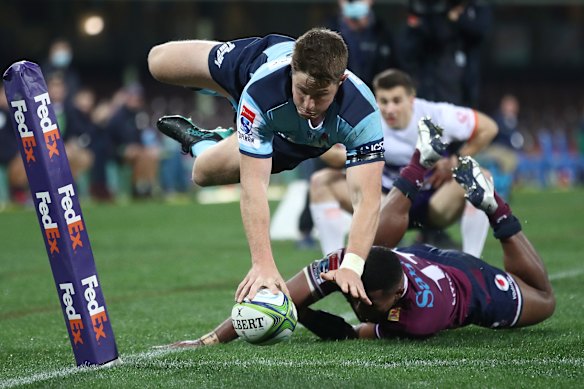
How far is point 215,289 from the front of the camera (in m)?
7.94

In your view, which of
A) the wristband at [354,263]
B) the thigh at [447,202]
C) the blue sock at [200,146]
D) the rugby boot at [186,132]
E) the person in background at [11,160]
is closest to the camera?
the wristband at [354,263]

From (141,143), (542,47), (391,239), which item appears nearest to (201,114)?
(141,143)

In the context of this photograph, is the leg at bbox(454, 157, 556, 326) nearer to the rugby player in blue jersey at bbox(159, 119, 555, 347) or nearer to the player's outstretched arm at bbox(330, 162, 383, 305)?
the rugby player in blue jersey at bbox(159, 119, 555, 347)

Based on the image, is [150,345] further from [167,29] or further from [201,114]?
[167,29]

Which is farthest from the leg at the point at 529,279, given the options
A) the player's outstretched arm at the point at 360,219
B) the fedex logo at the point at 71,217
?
the fedex logo at the point at 71,217

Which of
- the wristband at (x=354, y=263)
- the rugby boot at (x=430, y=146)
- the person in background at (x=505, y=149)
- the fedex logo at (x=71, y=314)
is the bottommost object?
the person in background at (x=505, y=149)

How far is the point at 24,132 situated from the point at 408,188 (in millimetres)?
2862

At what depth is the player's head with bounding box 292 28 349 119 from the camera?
4762mm

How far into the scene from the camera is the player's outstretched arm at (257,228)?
4824mm

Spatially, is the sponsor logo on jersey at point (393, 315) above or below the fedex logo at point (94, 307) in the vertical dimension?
below

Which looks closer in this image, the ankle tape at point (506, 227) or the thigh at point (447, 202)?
the ankle tape at point (506, 227)

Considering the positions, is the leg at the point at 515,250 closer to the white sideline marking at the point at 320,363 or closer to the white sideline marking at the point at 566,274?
the white sideline marking at the point at 320,363

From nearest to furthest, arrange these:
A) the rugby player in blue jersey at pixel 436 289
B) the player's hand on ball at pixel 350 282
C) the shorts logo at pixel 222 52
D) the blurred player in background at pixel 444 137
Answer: the player's hand on ball at pixel 350 282, the rugby player in blue jersey at pixel 436 289, the shorts logo at pixel 222 52, the blurred player in background at pixel 444 137

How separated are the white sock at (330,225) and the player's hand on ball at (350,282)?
12.4 ft
